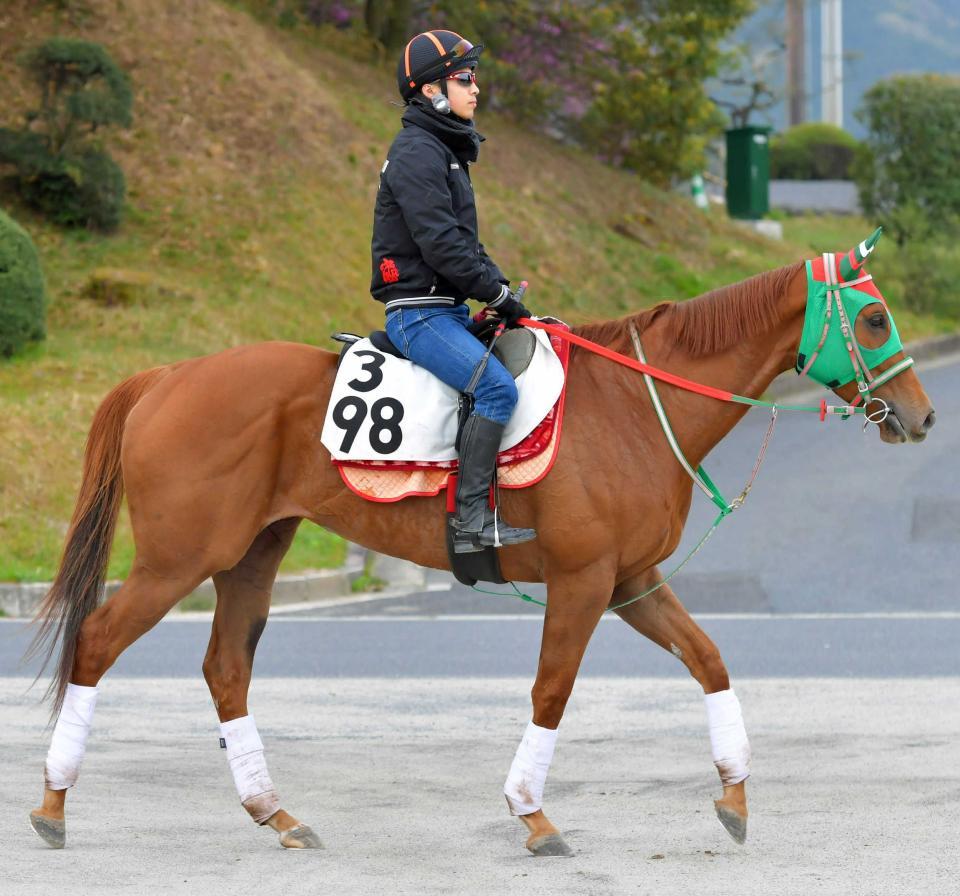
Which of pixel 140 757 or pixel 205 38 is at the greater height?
pixel 205 38

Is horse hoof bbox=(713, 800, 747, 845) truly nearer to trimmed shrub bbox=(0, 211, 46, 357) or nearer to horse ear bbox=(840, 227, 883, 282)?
horse ear bbox=(840, 227, 883, 282)

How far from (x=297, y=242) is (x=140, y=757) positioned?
42.6 ft

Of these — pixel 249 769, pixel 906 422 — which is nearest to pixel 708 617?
pixel 906 422

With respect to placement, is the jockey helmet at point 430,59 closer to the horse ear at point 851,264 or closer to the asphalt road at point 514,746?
the horse ear at point 851,264

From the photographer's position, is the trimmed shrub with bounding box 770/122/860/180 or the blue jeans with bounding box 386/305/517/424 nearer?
the blue jeans with bounding box 386/305/517/424

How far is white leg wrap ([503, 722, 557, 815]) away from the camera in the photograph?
5.87 meters

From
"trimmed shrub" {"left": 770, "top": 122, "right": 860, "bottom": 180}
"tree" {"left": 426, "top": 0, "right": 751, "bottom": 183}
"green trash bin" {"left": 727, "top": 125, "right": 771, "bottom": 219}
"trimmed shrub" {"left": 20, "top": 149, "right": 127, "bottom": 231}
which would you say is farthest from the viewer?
"trimmed shrub" {"left": 770, "top": 122, "right": 860, "bottom": 180}

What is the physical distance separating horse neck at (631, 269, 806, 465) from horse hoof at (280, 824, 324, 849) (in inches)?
82.6

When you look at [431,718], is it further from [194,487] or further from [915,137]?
[915,137]

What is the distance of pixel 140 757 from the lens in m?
7.38

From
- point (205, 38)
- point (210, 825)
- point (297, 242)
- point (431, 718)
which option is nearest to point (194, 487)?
point (210, 825)

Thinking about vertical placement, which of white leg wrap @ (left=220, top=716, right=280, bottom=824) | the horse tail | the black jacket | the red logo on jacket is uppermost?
the black jacket

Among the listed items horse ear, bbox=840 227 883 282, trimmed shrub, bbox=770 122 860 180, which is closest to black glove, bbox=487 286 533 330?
horse ear, bbox=840 227 883 282

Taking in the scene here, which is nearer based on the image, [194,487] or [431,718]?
[194,487]
